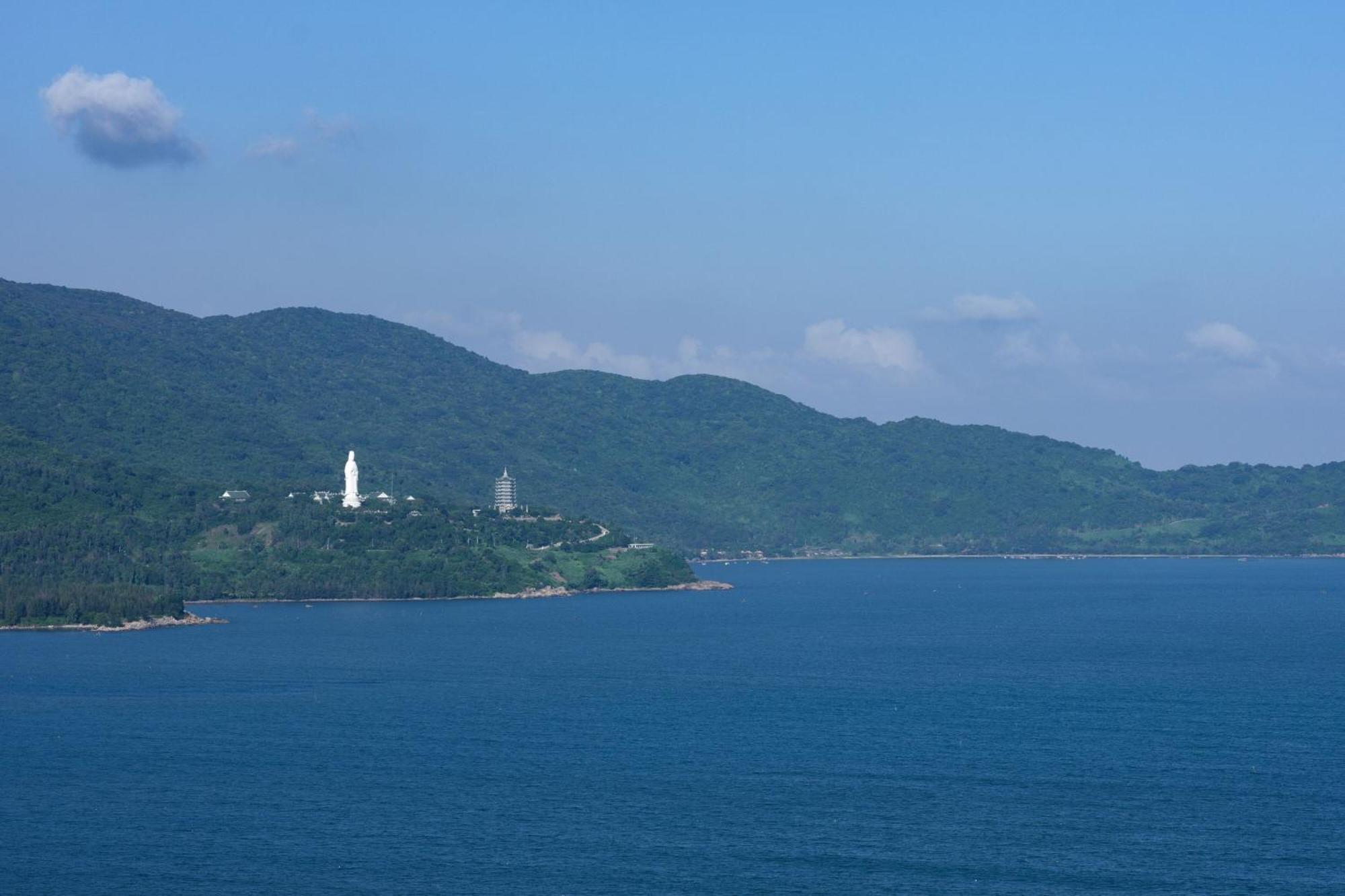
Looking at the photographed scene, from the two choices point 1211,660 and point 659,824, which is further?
point 1211,660

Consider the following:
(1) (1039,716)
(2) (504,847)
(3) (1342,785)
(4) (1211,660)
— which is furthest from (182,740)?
(4) (1211,660)

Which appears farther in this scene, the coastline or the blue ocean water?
the coastline

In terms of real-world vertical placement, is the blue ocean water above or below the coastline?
below

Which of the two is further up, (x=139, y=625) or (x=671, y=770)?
(x=139, y=625)

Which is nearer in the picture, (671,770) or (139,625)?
(671,770)

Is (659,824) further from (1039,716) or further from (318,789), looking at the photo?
(1039,716)
